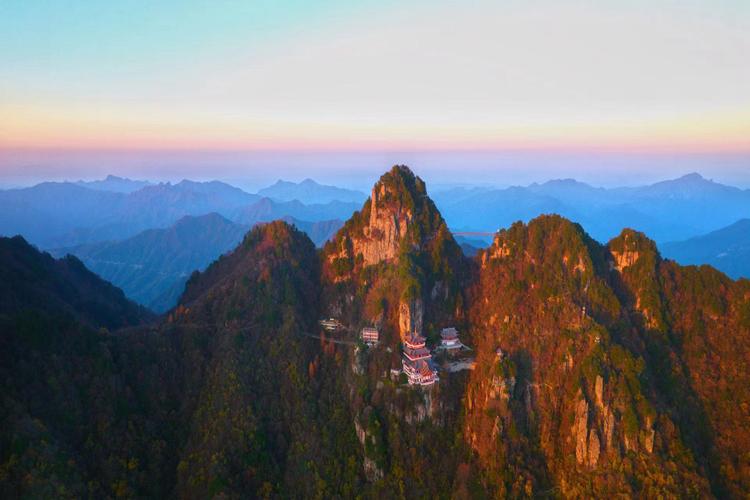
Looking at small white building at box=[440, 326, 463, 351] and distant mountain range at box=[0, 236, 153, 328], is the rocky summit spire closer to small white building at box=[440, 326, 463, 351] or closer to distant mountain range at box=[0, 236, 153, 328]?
small white building at box=[440, 326, 463, 351]

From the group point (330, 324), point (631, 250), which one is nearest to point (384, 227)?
point (330, 324)

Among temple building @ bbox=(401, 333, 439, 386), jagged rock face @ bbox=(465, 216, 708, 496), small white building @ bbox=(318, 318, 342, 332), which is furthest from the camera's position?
small white building @ bbox=(318, 318, 342, 332)

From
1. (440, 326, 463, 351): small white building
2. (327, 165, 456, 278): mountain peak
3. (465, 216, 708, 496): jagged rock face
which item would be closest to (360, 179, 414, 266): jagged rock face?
(327, 165, 456, 278): mountain peak

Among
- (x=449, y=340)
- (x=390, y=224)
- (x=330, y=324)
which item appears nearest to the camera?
(x=449, y=340)

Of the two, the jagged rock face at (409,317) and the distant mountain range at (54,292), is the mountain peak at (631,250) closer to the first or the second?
the jagged rock face at (409,317)

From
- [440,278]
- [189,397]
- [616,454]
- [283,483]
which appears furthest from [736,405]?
[189,397]

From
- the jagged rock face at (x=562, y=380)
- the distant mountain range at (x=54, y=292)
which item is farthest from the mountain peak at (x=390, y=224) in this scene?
the distant mountain range at (x=54, y=292)

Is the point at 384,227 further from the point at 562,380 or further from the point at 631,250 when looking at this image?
the point at 631,250

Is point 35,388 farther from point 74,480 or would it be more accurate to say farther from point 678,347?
point 678,347
